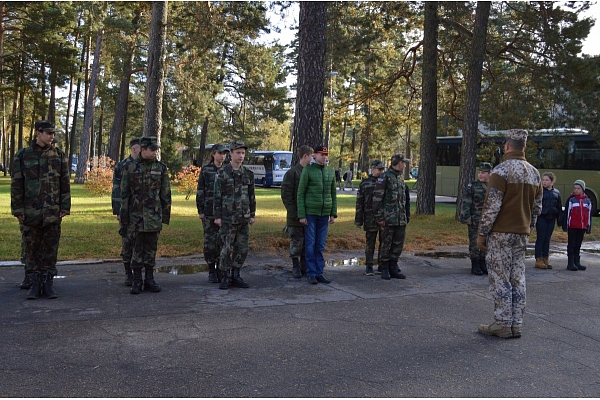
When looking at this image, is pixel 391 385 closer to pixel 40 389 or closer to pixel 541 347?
pixel 541 347

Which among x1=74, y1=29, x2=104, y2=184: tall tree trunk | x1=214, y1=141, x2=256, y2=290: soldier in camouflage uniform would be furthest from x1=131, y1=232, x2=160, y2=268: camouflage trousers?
x1=74, y1=29, x2=104, y2=184: tall tree trunk

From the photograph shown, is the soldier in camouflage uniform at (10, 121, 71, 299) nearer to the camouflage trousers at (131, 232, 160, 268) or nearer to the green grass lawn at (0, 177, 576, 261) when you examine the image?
→ the camouflage trousers at (131, 232, 160, 268)

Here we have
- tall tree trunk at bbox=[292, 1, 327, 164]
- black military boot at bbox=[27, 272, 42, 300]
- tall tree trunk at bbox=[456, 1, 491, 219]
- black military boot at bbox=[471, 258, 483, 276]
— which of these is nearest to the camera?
black military boot at bbox=[27, 272, 42, 300]

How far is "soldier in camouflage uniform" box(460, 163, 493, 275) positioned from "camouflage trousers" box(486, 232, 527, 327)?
395cm

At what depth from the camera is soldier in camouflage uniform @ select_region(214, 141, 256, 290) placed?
8.16 meters

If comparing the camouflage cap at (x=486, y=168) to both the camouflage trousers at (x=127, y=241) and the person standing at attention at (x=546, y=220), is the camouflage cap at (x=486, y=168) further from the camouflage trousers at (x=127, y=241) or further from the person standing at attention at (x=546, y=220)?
the camouflage trousers at (x=127, y=241)

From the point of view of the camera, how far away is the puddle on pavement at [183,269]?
9357mm

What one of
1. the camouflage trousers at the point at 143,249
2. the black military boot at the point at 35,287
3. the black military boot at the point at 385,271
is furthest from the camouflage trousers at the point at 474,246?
the black military boot at the point at 35,287

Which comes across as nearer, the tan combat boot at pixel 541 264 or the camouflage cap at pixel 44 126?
the camouflage cap at pixel 44 126

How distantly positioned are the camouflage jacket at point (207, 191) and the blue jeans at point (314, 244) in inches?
61.3

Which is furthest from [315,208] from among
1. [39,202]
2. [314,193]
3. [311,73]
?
[311,73]

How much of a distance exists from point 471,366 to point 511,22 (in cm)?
1565

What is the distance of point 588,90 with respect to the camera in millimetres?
15867

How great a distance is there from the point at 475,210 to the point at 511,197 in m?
4.19
